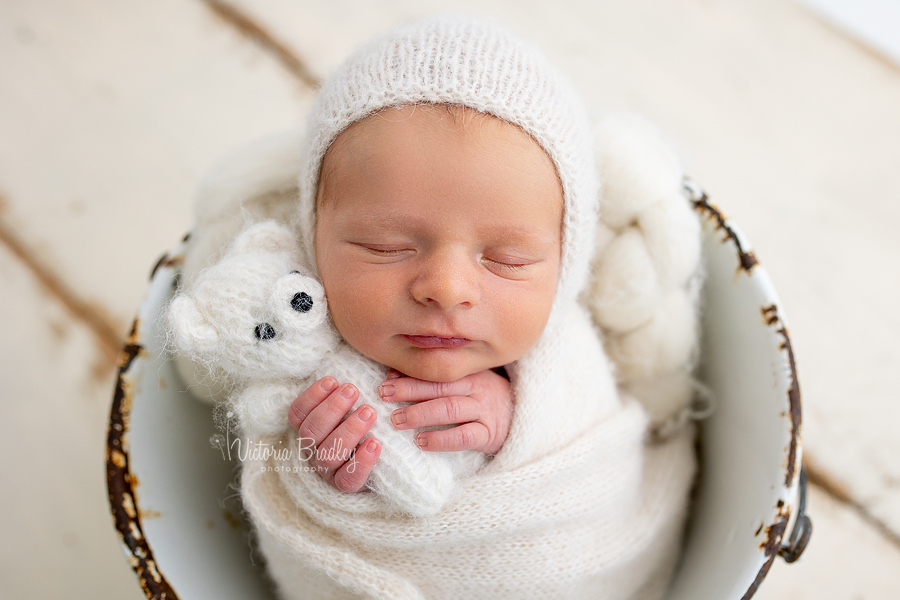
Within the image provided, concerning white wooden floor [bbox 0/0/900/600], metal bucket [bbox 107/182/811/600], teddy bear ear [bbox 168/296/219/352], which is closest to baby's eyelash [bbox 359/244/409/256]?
teddy bear ear [bbox 168/296/219/352]

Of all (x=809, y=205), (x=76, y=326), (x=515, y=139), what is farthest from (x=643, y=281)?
(x=76, y=326)

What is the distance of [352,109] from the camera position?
837 mm

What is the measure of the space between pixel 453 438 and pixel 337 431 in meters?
0.14

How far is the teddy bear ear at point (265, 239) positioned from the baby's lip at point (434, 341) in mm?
216

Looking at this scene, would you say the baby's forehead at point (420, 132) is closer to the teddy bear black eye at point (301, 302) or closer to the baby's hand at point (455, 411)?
the teddy bear black eye at point (301, 302)

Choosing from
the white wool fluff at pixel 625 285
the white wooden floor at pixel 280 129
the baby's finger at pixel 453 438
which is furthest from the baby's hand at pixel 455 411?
the white wooden floor at pixel 280 129

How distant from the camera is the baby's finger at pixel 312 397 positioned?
0.81m

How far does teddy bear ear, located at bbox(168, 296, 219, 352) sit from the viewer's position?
0.76 meters

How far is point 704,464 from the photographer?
1.10 m

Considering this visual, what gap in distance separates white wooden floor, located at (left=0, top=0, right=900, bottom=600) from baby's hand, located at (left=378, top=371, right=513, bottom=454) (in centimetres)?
68

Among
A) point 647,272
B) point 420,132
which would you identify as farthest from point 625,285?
point 420,132

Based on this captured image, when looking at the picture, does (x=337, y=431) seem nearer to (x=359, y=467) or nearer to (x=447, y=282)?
(x=359, y=467)

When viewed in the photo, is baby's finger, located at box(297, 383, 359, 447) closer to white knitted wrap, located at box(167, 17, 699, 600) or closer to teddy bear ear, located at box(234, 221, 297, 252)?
white knitted wrap, located at box(167, 17, 699, 600)

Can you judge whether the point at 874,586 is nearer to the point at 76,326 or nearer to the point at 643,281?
the point at 643,281
